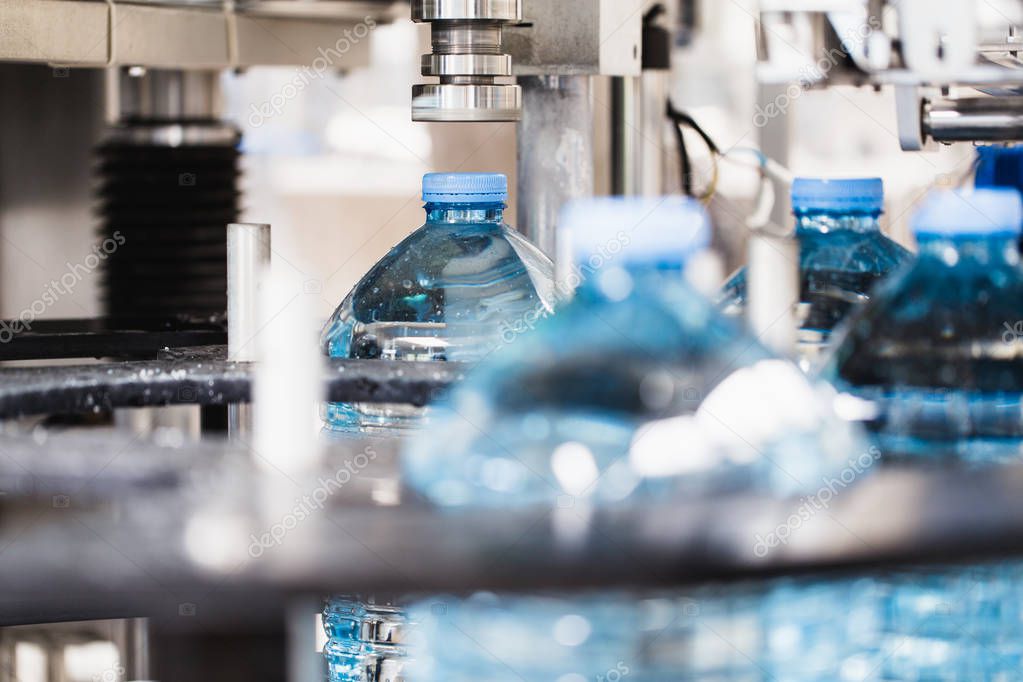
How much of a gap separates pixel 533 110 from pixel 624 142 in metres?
0.39

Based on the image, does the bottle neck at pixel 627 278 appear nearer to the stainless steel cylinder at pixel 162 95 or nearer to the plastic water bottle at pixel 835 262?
the plastic water bottle at pixel 835 262

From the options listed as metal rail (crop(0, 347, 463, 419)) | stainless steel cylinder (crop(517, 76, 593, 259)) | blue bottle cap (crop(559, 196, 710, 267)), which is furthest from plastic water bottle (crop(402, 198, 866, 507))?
stainless steel cylinder (crop(517, 76, 593, 259))

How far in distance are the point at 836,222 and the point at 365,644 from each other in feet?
1.51

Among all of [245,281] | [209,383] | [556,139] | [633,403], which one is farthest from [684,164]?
[633,403]

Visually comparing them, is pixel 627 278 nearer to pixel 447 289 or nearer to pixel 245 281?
pixel 245 281

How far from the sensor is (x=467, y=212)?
4.00 feet

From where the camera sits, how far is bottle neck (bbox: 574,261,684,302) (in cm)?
67

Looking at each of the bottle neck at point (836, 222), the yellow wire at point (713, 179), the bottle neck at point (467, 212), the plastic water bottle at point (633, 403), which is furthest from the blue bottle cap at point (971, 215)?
the yellow wire at point (713, 179)

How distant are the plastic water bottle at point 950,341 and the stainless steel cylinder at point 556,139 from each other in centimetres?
54

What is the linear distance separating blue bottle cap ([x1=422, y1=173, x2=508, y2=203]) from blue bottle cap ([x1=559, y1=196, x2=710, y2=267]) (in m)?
0.51

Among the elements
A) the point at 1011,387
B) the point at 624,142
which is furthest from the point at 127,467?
the point at 624,142

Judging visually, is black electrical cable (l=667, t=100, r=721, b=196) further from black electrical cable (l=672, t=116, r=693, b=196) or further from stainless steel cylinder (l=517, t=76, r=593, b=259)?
stainless steel cylinder (l=517, t=76, r=593, b=259)

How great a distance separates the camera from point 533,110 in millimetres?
1312

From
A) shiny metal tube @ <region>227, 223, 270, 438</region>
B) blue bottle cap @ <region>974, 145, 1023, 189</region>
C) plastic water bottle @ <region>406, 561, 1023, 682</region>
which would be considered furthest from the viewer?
blue bottle cap @ <region>974, 145, 1023, 189</region>
